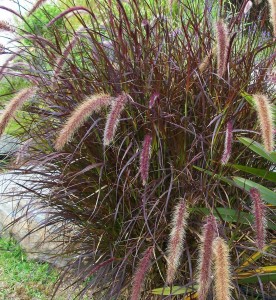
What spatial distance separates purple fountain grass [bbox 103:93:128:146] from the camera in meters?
1.79

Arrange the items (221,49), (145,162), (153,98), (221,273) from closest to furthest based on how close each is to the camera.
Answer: (221,273) < (145,162) < (221,49) < (153,98)

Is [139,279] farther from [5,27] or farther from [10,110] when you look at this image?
[5,27]

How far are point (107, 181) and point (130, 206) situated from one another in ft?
0.51

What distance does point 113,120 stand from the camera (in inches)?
73.7

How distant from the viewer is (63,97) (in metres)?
2.68

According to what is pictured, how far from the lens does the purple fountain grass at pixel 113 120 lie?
70.5 inches

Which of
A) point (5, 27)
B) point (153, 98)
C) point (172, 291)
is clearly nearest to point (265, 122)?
point (153, 98)

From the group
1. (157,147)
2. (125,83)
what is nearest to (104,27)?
A: (125,83)

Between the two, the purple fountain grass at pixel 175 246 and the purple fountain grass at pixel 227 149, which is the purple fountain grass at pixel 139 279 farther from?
the purple fountain grass at pixel 227 149

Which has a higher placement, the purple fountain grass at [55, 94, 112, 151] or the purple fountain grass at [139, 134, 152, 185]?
the purple fountain grass at [55, 94, 112, 151]

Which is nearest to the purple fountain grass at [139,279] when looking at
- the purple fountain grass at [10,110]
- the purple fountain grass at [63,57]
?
the purple fountain grass at [10,110]

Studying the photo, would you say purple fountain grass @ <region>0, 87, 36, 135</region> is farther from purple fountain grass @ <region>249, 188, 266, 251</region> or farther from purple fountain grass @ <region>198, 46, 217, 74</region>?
purple fountain grass @ <region>249, 188, 266, 251</region>

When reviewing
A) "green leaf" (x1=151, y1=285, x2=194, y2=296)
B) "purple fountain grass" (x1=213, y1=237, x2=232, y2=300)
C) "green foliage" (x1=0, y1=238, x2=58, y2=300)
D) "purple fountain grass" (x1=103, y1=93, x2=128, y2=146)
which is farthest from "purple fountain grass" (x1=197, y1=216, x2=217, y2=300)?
"green foliage" (x1=0, y1=238, x2=58, y2=300)

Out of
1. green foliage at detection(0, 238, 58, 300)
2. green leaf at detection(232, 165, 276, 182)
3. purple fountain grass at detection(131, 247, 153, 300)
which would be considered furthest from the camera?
green foliage at detection(0, 238, 58, 300)
